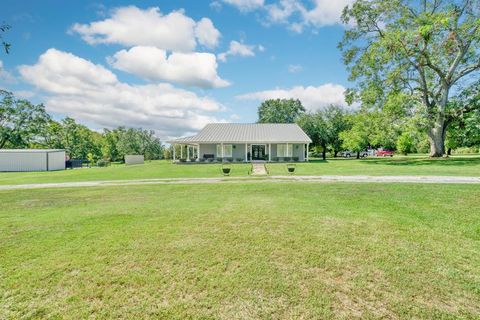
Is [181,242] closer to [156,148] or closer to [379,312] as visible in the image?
[379,312]

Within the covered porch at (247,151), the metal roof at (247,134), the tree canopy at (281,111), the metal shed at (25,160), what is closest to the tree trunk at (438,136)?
the metal roof at (247,134)

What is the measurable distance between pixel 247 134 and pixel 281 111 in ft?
97.9

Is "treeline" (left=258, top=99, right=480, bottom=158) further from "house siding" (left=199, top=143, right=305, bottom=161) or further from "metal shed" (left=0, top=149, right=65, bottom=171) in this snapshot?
"metal shed" (left=0, top=149, right=65, bottom=171)

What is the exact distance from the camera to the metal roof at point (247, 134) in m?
32.6

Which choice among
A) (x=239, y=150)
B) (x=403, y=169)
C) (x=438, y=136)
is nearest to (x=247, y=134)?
(x=239, y=150)

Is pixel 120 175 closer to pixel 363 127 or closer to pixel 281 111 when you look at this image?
pixel 363 127

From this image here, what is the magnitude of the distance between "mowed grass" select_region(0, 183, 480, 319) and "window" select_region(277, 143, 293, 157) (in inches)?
1001

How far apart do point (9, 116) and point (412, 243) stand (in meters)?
59.8

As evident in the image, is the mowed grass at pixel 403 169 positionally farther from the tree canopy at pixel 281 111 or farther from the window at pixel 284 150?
the tree canopy at pixel 281 111

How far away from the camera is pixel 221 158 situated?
32.7 meters

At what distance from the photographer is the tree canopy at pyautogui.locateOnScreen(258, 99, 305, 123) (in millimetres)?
61531

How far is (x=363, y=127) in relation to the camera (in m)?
31.5

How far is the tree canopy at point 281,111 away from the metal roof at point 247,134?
23.7 meters

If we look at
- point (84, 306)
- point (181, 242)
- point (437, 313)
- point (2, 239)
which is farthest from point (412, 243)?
point (2, 239)
